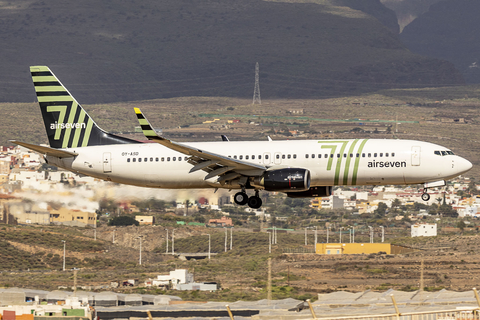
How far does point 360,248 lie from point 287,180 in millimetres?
70243

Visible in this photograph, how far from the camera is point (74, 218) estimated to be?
13125 centimetres

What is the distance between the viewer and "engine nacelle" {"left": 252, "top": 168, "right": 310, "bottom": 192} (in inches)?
2116

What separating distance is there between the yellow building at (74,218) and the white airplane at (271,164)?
193ft

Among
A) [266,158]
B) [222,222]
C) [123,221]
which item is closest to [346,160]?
[266,158]

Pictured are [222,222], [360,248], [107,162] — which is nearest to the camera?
[107,162]

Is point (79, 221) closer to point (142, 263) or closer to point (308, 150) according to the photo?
point (142, 263)

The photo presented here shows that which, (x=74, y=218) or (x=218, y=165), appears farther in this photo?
(x=74, y=218)

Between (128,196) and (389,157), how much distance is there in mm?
39072

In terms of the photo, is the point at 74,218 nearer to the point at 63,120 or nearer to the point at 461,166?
the point at 63,120

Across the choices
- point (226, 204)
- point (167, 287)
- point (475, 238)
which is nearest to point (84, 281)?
point (167, 287)

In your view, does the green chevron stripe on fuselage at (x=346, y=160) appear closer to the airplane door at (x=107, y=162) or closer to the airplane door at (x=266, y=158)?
the airplane door at (x=266, y=158)

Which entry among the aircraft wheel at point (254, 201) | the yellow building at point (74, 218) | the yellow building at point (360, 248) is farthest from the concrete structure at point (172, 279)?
the aircraft wheel at point (254, 201)

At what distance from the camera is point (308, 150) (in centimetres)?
5541

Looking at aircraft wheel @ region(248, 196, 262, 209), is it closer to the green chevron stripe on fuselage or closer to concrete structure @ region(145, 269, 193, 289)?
the green chevron stripe on fuselage
